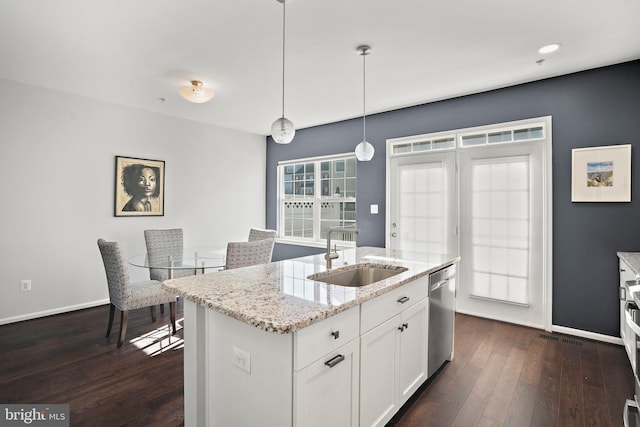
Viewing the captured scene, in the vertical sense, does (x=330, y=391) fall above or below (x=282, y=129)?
below

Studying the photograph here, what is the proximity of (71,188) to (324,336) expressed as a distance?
12.9ft

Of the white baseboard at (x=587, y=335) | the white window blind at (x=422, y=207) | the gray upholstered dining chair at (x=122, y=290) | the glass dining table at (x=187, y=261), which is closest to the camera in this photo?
the gray upholstered dining chair at (x=122, y=290)

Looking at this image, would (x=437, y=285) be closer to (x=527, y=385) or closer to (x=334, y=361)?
(x=527, y=385)

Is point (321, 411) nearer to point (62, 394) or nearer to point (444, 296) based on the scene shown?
point (444, 296)

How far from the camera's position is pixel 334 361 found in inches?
54.1

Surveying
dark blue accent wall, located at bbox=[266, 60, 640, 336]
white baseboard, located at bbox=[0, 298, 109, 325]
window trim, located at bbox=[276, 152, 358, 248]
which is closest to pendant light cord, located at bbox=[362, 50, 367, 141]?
window trim, located at bbox=[276, 152, 358, 248]

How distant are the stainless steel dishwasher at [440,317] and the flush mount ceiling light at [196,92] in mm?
2821

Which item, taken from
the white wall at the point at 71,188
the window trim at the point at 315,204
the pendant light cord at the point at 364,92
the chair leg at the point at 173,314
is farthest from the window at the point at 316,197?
the chair leg at the point at 173,314

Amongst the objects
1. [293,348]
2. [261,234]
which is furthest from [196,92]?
[293,348]

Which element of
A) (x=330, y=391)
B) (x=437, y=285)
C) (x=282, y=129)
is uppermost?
(x=282, y=129)

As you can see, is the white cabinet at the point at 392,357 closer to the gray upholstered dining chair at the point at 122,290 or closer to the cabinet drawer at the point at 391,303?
the cabinet drawer at the point at 391,303

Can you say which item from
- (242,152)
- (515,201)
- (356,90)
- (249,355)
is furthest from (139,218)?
(515,201)

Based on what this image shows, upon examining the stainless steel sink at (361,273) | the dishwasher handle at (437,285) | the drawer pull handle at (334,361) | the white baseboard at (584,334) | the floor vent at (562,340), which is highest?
the stainless steel sink at (361,273)

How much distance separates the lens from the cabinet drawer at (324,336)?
122 centimetres
